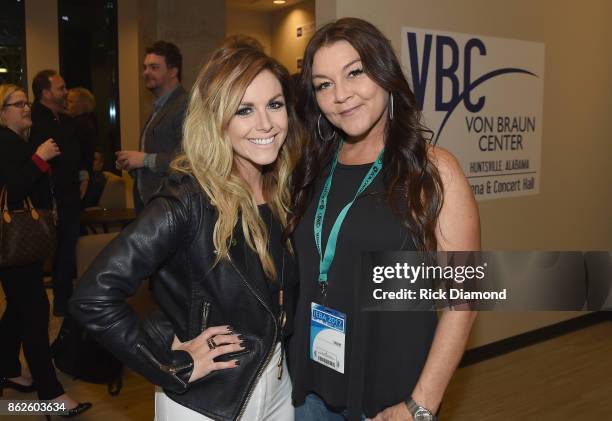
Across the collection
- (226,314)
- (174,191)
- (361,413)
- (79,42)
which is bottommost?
(361,413)

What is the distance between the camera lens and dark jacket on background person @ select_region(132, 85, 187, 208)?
12.2 ft

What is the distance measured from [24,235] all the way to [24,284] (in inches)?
11.9

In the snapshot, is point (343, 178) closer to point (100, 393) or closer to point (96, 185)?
point (100, 393)

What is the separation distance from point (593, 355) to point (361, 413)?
10.7 ft

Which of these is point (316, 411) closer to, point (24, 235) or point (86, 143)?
point (24, 235)

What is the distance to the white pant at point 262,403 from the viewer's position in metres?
1.50

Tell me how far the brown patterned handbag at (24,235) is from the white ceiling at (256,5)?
A: 644cm

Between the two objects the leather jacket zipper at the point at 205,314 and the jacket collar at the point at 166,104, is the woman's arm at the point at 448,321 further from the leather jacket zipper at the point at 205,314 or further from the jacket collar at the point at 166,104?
the jacket collar at the point at 166,104

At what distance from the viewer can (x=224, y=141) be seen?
1548 mm

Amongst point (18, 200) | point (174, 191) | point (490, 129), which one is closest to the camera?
point (174, 191)

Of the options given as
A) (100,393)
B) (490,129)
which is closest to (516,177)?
(490,129)

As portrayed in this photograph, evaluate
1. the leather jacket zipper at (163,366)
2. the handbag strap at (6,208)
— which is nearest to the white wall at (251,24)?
the handbag strap at (6,208)

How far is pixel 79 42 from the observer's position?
887 centimetres

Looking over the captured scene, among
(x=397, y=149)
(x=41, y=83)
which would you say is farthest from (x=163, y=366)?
(x=41, y=83)
